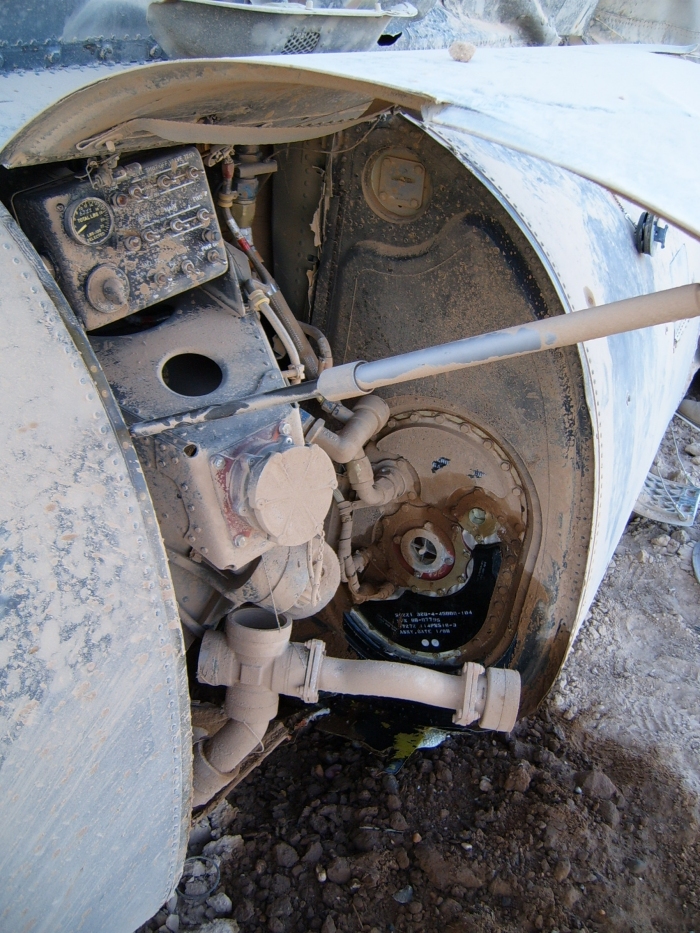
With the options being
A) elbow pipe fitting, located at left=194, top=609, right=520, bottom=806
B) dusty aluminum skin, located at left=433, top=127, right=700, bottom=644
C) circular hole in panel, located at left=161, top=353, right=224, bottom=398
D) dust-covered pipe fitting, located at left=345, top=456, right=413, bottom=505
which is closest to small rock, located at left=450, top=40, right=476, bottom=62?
dusty aluminum skin, located at left=433, top=127, right=700, bottom=644

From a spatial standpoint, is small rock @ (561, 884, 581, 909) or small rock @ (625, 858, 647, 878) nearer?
small rock @ (561, 884, 581, 909)

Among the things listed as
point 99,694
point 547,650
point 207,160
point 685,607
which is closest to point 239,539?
point 99,694

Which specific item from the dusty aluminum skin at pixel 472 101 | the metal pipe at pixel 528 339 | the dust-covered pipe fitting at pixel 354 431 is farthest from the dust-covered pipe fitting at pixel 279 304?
the metal pipe at pixel 528 339

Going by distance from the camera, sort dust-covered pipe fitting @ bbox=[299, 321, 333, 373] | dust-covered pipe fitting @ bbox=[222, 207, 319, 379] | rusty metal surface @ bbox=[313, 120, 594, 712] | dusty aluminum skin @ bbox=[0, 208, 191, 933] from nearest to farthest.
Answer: dusty aluminum skin @ bbox=[0, 208, 191, 933]
dust-covered pipe fitting @ bbox=[222, 207, 319, 379]
rusty metal surface @ bbox=[313, 120, 594, 712]
dust-covered pipe fitting @ bbox=[299, 321, 333, 373]

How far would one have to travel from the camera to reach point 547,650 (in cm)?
261

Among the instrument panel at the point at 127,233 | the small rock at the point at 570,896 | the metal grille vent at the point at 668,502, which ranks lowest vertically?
the small rock at the point at 570,896

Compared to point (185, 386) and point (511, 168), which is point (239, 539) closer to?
point (185, 386)

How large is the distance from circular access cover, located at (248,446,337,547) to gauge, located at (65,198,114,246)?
61 cm

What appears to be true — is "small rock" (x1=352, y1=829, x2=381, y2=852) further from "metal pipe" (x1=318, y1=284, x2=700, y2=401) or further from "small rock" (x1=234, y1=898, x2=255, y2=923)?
"metal pipe" (x1=318, y1=284, x2=700, y2=401)

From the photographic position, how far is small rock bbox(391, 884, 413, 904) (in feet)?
7.98

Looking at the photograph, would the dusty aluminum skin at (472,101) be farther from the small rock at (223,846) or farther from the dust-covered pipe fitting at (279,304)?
the small rock at (223,846)

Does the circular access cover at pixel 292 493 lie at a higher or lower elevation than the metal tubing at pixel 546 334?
lower

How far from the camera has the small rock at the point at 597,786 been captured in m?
2.71

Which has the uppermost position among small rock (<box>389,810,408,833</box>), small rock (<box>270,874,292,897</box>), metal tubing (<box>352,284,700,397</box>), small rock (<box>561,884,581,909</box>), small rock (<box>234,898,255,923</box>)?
metal tubing (<box>352,284,700,397</box>)
